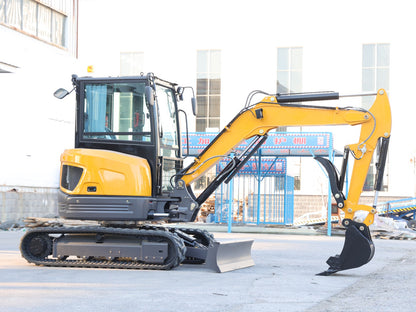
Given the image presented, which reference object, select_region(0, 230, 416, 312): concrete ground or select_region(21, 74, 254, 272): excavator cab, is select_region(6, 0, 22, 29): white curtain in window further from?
select_region(21, 74, 254, 272): excavator cab

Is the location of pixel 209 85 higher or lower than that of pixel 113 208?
higher

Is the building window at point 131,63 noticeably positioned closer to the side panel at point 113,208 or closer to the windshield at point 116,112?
the windshield at point 116,112

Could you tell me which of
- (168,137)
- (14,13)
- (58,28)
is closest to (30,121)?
(14,13)

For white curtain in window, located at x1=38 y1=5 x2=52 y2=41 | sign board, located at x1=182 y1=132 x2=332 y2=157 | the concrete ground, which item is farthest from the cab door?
white curtain in window, located at x1=38 y1=5 x2=52 y2=41

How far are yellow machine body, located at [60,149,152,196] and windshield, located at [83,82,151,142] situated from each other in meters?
0.48

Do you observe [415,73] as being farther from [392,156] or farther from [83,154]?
[83,154]

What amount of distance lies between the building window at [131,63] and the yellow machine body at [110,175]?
1557 inches

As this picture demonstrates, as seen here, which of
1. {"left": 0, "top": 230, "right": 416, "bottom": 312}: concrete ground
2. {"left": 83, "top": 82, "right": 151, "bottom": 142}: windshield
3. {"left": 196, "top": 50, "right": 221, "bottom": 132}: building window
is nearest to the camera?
{"left": 0, "top": 230, "right": 416, "bottom": 312}: concrete ground

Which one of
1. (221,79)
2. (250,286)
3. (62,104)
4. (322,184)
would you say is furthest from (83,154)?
(221,79)

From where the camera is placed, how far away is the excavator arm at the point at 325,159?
37.4ft

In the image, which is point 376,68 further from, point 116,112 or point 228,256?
point 228,256

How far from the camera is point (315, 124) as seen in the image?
12102 mm

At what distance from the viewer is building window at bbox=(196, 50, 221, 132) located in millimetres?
49219

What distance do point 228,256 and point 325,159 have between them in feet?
7.29
